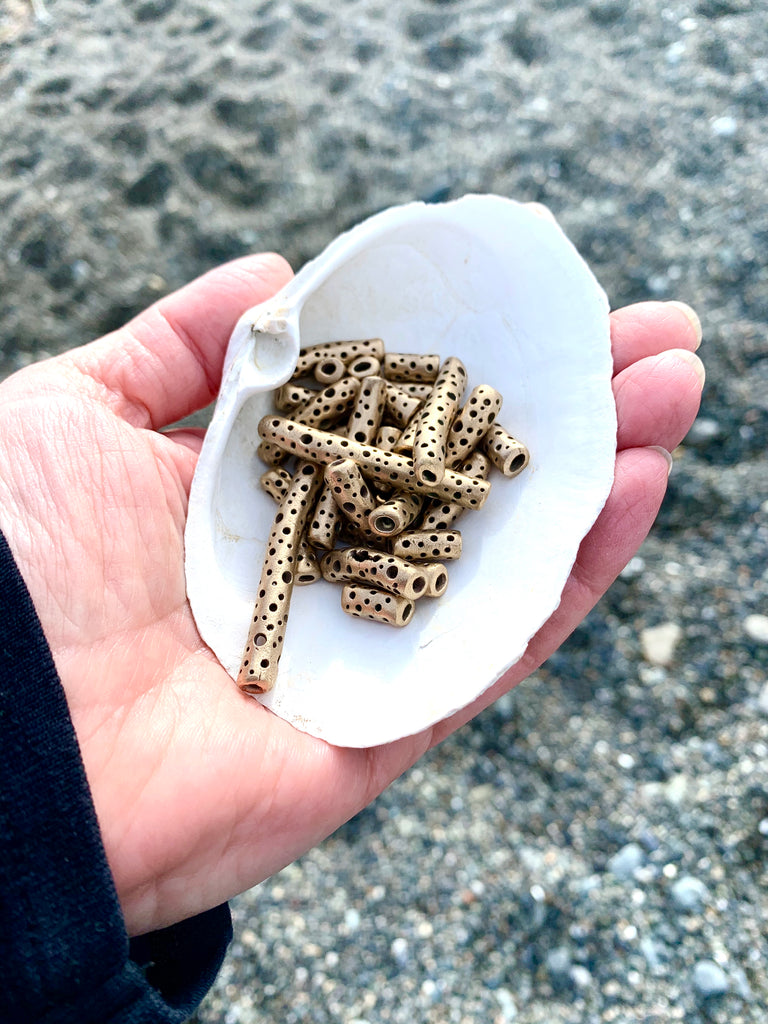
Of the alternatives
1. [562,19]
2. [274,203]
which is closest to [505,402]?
[274,203]

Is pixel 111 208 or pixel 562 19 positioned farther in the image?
pixel 562 19

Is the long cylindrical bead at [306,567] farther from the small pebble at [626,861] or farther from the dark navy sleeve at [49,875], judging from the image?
the small pebble at [626,861]

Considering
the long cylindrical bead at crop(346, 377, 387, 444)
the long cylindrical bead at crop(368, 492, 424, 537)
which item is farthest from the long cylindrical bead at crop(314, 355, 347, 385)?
the long cylindrical bead at crop(368, 492, 424, 537)

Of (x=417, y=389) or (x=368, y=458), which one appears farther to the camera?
(x=417, y=389)

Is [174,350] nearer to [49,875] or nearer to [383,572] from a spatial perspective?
[383,572]

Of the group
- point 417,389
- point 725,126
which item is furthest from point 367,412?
point 725,126

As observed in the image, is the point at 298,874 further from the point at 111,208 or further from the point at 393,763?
the point at 111,208

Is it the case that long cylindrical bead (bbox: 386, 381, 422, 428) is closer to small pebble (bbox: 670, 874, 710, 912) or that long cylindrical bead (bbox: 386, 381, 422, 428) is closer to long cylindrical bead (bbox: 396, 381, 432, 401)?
long cylindrical bead (bbox: 396, 381, 432, 401)
